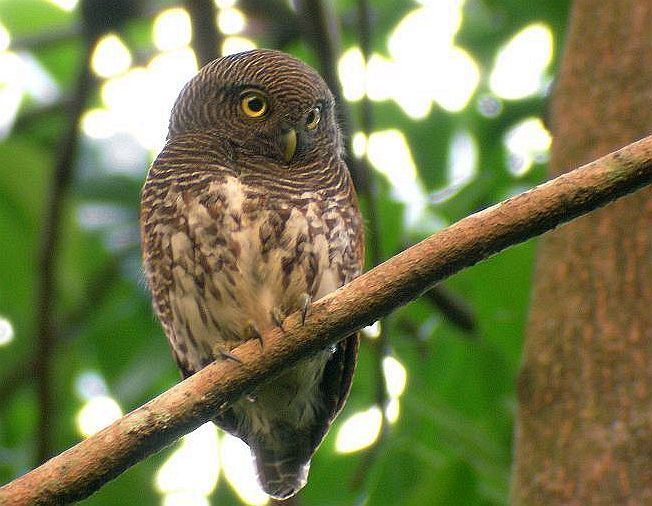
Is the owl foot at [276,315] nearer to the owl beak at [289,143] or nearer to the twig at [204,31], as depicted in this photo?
the owl beak at [289,143]

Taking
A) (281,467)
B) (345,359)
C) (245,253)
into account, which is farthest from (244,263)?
(281,467)

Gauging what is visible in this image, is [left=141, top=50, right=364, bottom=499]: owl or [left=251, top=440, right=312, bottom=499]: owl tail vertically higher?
[left=141, top=50, right=364, bottom=499]: owl

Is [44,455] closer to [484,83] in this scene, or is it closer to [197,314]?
[197,314]

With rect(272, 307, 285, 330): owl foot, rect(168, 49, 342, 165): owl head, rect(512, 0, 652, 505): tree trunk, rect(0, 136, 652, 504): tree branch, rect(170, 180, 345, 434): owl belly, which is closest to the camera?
rect(0, 136, 652, 504): tree branch

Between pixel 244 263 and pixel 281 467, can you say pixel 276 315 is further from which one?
pixel 281 467

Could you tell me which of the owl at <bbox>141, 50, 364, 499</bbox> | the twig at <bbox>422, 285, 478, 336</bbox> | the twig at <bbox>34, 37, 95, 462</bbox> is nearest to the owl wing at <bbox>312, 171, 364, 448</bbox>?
the owl at <bbox>141, 50, 364, 499</bbox>

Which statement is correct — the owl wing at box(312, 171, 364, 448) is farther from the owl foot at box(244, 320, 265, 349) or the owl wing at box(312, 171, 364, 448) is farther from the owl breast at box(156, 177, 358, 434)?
the owl foot at box(244, 320, 265, 349)
